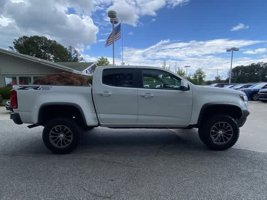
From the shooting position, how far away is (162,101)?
5.08 metres

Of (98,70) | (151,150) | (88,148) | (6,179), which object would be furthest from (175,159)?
(6,179)

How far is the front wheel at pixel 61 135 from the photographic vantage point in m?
5.01

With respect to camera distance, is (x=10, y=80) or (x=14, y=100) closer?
(x=14, y=100)

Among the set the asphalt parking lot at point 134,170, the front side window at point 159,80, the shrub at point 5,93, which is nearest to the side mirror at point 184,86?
the front side window at point 159,80

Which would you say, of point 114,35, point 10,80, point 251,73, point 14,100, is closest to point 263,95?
point 114,35

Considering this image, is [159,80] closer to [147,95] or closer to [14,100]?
[147,95]

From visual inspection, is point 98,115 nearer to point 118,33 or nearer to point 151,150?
point 151,150

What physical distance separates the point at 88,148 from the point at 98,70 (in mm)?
1911

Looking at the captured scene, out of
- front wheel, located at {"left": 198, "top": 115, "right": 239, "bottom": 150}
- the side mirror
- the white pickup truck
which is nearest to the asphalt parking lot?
front wheel, located at {"left": 198, "top": 115, "right": 239, "bottom": 150}

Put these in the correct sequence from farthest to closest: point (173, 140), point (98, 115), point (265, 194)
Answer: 1. point (173, 140)
2. point (98, 115)
3. point (265, 194)

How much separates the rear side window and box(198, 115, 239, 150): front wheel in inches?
79.1

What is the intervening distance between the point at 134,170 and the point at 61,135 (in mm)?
1937

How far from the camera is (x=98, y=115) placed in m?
5.09

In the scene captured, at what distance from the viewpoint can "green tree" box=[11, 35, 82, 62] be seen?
59531 mm
